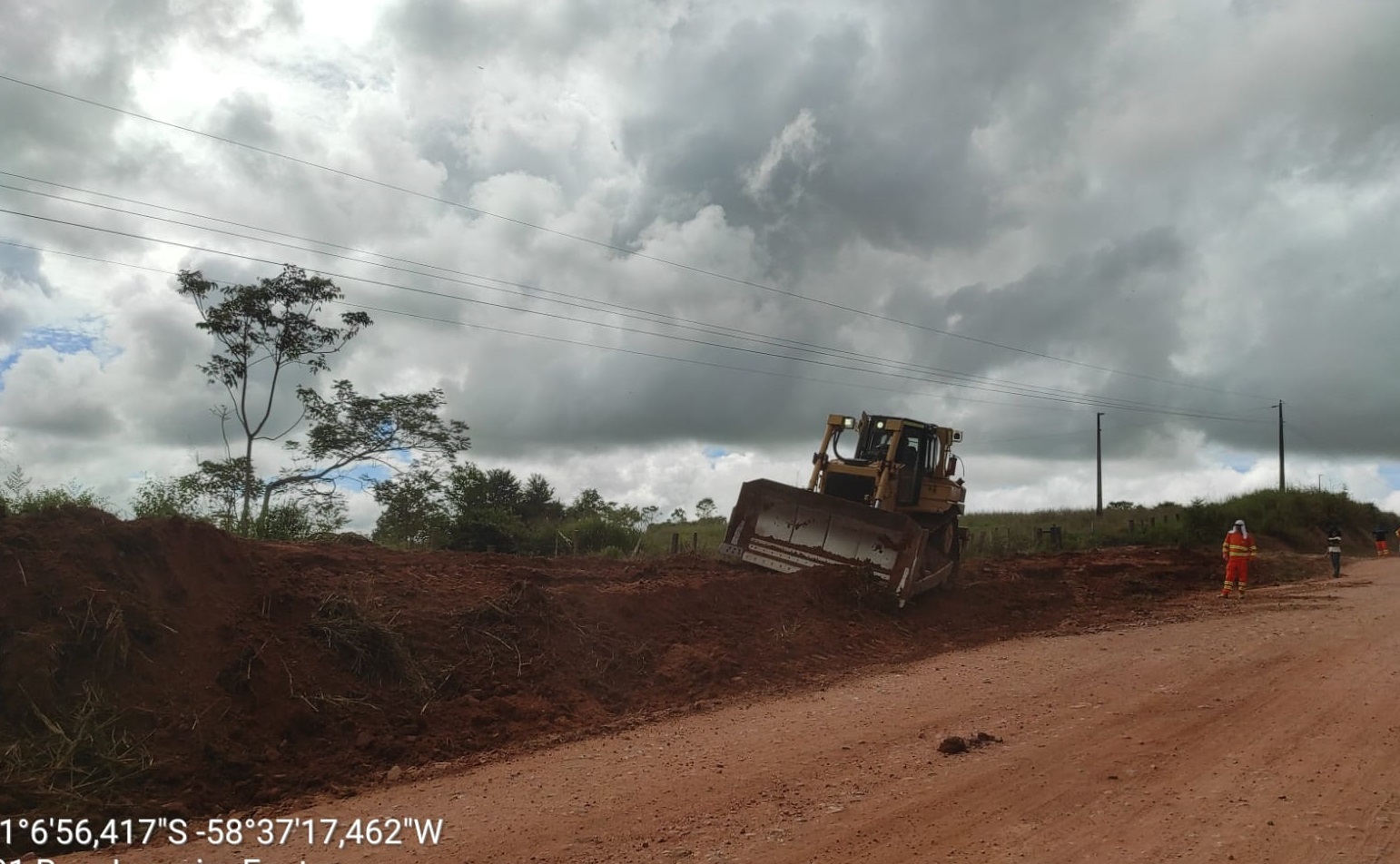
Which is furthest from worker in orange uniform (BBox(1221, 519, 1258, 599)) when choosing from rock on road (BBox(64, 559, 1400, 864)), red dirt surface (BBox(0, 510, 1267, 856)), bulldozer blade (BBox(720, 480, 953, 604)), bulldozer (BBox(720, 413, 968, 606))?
rock on road (BBox(64, 559, 1400, 864))

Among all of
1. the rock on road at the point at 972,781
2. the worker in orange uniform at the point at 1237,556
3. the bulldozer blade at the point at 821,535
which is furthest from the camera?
the worker in orange uniform at the point at 1237,556

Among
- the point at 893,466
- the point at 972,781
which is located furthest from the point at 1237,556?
the point at 972,781

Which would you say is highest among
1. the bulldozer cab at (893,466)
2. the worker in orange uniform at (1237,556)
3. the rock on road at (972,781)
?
the bulldozer cab at (893,466)

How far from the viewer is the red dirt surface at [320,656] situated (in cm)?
642

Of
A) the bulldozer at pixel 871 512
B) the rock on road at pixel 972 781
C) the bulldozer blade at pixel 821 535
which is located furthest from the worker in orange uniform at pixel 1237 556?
the rock on road at pixel 972 781

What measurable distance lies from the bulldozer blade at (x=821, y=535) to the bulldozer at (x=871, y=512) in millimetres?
14

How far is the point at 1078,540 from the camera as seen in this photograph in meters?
31.7

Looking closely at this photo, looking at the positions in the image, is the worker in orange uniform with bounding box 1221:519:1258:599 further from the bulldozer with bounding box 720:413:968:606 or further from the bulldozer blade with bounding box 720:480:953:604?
the bulldozer blade with bounding box 720:480:953:604

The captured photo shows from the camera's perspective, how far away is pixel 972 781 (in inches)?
241

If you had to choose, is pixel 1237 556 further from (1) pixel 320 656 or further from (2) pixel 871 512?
(1) pixel 320 656

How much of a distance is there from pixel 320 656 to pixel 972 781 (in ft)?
17.9

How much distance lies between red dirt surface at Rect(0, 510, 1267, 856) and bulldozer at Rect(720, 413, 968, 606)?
851mm

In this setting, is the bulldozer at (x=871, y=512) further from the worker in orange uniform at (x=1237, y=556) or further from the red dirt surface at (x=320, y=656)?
the worker in orange uniform at (x=1237, y=556)

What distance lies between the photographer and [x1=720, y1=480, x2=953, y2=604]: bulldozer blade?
12.8 m
